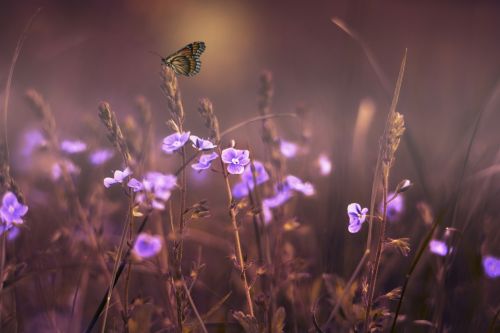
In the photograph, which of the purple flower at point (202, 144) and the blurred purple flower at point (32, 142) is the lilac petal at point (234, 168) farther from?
the blurred purple flower at point (32, 142)

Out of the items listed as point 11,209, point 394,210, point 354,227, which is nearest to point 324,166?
point 394,210

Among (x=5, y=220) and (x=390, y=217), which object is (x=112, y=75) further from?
(x=5, y=220)

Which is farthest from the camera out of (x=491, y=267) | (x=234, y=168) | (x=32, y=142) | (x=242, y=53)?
(x=242, y=53)

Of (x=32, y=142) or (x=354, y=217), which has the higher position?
(x=32, y=142)

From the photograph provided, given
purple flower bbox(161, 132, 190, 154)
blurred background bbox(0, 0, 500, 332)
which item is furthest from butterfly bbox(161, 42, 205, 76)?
blurred background bbox(0, 0, 500, 332)

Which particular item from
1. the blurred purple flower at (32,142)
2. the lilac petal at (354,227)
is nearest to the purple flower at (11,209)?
the lilac petal at (354,227)

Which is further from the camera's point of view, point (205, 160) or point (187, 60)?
point (187, 60)

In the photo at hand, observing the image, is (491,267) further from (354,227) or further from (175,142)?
(175,142)

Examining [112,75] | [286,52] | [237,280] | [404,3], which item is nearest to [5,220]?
[237,280]
